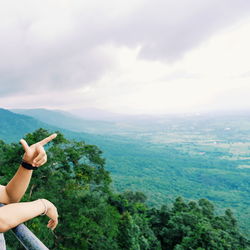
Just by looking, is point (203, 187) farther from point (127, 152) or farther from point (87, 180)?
point (87, 180)

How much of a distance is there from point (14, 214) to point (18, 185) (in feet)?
1.42

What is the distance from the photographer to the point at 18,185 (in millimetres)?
1581

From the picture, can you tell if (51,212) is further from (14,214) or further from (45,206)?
(14,214)

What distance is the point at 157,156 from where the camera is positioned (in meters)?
119

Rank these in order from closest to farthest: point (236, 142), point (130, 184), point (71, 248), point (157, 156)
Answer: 1. point (71, 248)
2. point (130, 184)
3. point (157, 156)
4. point (236, 142)

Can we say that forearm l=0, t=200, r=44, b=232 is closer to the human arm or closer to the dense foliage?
the human arm

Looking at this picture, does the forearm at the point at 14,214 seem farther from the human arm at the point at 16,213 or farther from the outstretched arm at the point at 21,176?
the outstretched arm at the point at 21,176

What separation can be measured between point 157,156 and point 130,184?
56.2 meters

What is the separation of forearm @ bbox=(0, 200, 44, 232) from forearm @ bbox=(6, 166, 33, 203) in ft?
0.94

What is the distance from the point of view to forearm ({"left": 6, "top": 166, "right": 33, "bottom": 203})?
1.56 meters

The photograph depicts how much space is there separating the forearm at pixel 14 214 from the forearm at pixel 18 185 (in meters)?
0.29

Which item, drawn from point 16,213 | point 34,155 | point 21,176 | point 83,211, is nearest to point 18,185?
point 21,176

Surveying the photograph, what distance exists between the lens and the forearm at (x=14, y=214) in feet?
3.73

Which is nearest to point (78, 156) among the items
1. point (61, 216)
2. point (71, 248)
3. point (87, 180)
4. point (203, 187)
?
point (87, 180)
